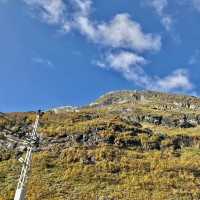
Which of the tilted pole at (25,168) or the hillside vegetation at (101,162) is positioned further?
the hillside vegetation at (101,162)

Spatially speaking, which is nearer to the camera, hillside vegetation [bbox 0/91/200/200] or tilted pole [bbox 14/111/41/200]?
tilted pole [bbox 14/111/41/200]

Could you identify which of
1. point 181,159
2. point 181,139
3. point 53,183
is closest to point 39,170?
point 53,183

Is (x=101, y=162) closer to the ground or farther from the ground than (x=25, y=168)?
farther from the ground

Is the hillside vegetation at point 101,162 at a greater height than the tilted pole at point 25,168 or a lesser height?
greater

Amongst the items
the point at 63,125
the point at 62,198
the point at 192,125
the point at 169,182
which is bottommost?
the point at 62,198

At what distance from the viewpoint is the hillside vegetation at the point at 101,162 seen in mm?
73188

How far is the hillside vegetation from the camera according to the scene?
7319 cm

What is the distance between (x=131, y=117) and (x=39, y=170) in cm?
8205

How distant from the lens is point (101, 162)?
8888cm

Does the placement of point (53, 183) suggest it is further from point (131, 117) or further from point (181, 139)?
point (131, 117)

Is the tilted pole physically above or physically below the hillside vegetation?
below

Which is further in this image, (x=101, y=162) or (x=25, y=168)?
(x=101, y=162)

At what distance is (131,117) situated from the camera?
164 m

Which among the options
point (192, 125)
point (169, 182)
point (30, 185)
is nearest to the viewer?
point (30, 185)
